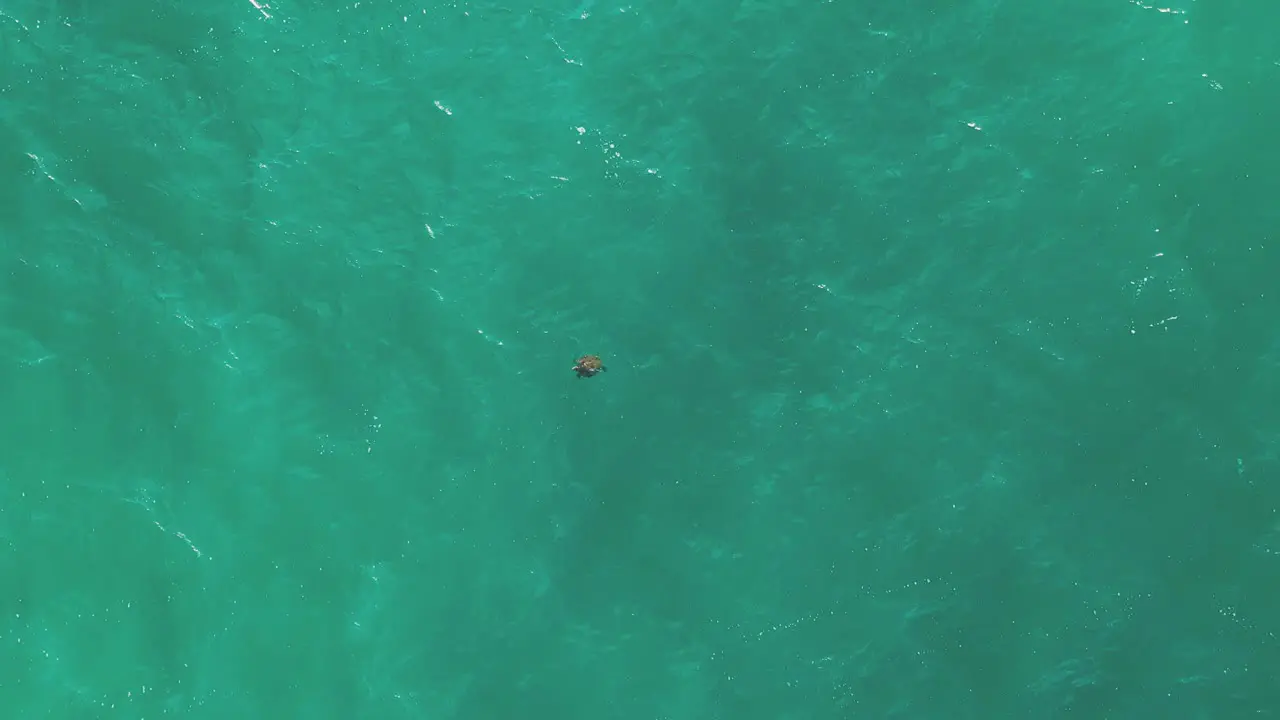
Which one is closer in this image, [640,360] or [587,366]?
[587,366]

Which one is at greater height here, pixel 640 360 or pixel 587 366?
pixel 587 366

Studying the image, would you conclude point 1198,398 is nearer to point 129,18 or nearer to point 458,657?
point 458,657

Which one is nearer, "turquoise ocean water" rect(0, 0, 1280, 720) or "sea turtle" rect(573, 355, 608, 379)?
"turquoise ocean water" rect(0, 0, 1280, 720)

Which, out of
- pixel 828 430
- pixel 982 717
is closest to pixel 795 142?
pixel 828 430

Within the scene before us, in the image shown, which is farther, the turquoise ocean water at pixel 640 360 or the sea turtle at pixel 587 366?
the sea turtle at pixel 587 366

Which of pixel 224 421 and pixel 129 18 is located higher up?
pixel 129 18

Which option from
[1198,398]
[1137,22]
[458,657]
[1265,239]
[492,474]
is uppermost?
[1137,22]

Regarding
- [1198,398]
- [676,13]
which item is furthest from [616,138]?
[1198,398]

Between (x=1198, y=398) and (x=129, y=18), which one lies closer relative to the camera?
(x=1198, y=398)
